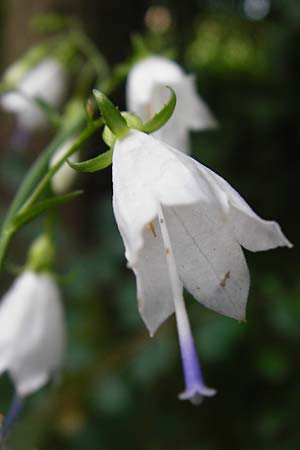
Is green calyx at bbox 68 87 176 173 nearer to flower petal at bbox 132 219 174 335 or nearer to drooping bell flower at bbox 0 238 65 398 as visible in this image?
flower petal at bbox 132 219 174 335

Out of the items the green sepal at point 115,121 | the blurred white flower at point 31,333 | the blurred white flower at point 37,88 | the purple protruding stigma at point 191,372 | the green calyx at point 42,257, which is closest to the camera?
the purple protruding stigma at point 191,372

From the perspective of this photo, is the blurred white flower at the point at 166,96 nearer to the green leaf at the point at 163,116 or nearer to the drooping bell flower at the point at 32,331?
the drooping bell flower at the point at 32,331

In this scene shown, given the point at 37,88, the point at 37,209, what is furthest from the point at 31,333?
the point at 37,88

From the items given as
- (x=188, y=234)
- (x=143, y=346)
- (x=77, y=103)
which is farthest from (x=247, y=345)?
(x=188, y=234)

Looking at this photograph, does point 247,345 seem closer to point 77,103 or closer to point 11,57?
point 77,103

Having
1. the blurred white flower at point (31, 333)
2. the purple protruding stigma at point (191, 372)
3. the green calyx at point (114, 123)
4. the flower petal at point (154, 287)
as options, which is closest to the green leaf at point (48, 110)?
the blurred white flower at point (31, 333)
